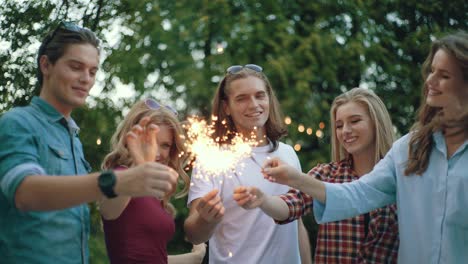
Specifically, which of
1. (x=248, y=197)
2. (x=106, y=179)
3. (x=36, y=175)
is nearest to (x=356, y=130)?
(x=248, y=197)

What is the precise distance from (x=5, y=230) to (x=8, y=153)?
410mm

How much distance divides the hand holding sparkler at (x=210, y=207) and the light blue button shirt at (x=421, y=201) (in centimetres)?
64

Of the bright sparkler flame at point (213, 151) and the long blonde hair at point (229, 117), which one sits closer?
the bright sparkler flame at point (213, 151)

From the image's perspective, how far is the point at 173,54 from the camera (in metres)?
7.68

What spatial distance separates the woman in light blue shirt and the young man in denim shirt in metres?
1.20

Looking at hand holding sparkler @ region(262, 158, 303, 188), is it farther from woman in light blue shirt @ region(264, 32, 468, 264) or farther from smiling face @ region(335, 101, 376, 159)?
smiling face @ region(335, 101, 376, 159)

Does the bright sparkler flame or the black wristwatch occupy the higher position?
the bright sparkler flame

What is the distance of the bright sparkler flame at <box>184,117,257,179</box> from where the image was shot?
418 centimetres

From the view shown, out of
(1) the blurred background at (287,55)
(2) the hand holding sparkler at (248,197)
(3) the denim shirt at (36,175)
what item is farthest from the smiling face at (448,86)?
(1) the blurred background at (287,55)

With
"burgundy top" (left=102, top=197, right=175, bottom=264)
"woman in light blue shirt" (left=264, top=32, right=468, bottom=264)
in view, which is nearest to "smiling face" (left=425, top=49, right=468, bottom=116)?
"woman in light blue shirt" (left=264, top=32, right=468, bottom=264)

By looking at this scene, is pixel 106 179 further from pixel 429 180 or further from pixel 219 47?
pixel 219 47

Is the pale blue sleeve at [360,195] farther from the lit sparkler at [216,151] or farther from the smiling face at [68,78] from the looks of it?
the smiling face at [68,78]

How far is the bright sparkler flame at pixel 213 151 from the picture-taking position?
4.18 m

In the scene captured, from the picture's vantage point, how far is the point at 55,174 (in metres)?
3.06
